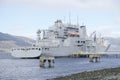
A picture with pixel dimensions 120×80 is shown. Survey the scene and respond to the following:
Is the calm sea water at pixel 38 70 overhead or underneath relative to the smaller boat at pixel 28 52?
underneath

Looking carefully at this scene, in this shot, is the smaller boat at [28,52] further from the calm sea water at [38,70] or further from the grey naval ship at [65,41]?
the calm sea water at [38,70]

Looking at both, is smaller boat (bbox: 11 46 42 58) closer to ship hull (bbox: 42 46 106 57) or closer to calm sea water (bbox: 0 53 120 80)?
ship hull (bbox: 42 46 106 57)

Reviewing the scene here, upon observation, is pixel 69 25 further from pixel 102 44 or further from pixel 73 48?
pixel 102 44

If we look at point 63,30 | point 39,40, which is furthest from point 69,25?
point 39,40

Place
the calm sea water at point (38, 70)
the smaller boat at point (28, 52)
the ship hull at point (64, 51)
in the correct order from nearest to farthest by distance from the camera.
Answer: the calm sea water at point (38, 70) < the smaller boat at point (28, 52) < the ship hull at point (64, 51)

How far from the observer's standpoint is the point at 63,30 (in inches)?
6683

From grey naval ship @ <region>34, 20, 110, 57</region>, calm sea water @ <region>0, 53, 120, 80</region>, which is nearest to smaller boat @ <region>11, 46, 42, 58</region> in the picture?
grey naval ship @ <region>34, 20, 110, 57</region>

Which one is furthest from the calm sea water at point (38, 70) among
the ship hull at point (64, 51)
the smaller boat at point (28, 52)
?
the ship hull at point (64, 51)

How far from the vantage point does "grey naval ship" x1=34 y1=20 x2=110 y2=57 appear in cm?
15788

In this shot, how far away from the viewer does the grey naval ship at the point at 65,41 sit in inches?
6216

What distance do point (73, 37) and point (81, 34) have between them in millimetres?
12953

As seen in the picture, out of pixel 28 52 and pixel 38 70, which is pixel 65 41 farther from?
pixel 38 70

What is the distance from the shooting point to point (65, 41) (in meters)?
164

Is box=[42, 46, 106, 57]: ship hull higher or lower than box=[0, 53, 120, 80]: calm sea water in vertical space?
higher
